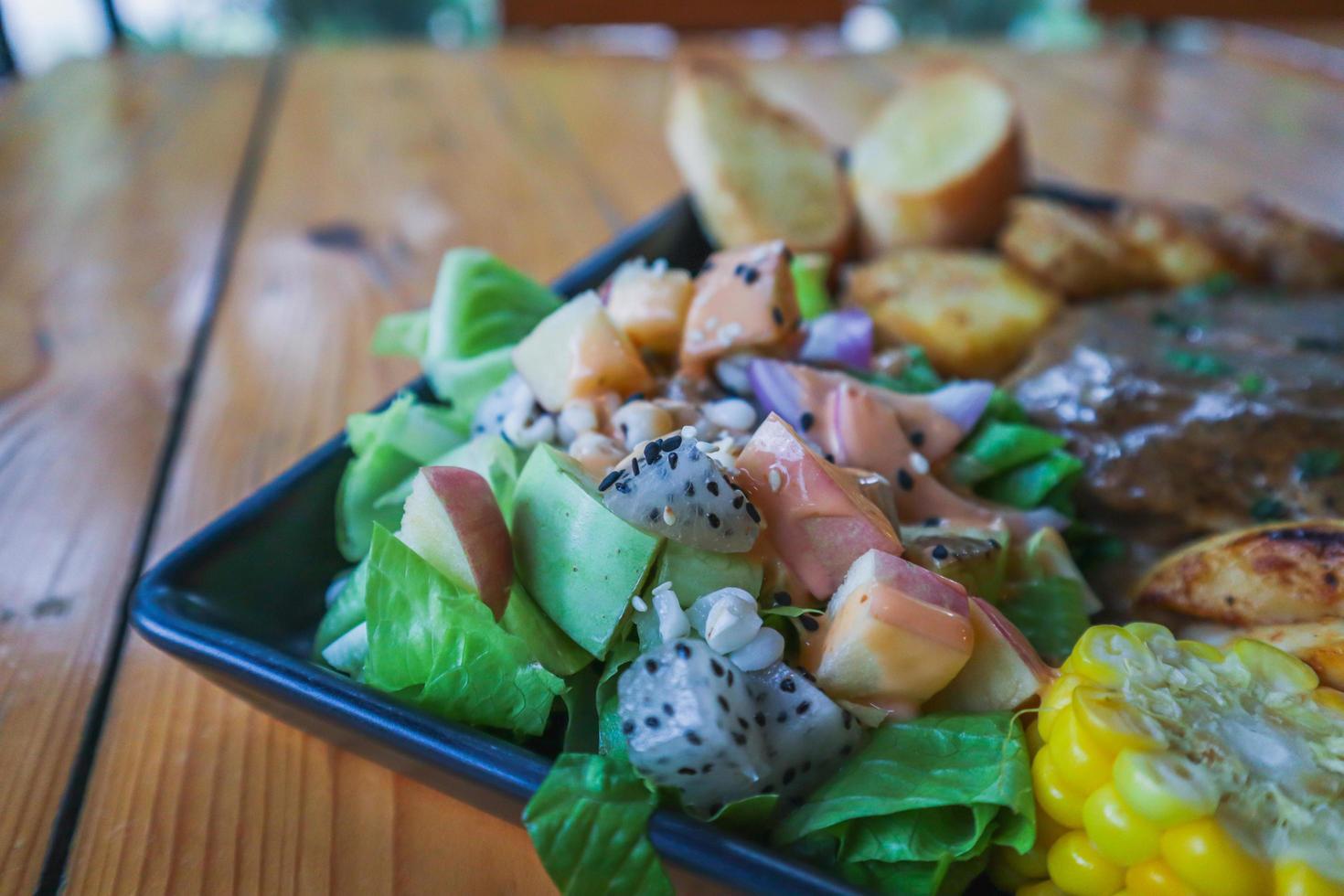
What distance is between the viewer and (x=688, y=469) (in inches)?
42.1

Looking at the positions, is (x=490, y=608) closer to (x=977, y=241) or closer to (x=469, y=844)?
(x=469, y=844)

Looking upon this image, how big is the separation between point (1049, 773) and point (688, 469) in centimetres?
45

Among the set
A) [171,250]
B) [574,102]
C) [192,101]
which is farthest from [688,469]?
[192,101]

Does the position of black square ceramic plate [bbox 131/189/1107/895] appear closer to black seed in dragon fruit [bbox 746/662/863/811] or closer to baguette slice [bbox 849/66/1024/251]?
black seed in dragon fruit [bbox 746/662/863/811]

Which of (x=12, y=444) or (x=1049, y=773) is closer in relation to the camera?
(x=1049, y=773)

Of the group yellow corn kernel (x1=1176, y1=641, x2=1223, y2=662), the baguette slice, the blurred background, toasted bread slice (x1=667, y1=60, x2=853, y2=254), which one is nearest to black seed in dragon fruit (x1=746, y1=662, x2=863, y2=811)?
yellow corn kernel (x1=1176, y1=641, x2=1223, y2=662)

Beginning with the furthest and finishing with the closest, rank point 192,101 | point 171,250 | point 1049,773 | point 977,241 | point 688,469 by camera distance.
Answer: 1. point 192,101
2. point 171,250
3. point 977,241
4. point 688,469
5. point 1049,773

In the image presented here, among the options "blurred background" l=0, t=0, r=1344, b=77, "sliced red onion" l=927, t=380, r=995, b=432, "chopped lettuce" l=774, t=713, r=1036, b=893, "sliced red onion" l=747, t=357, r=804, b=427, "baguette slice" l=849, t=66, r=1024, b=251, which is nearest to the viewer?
"chopped lettuce" l=774, t=713, r=1036, b=893

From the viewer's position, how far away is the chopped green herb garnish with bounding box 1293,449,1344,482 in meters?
1.55

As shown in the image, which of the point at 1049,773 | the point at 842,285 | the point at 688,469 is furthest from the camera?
the point at 842,285

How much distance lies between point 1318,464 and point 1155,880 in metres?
0.94

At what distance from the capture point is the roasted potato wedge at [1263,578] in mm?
1213

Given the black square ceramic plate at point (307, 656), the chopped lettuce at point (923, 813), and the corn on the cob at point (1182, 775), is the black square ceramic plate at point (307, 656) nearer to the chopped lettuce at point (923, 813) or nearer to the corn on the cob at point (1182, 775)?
the chopped lettuce at point (923, 813)

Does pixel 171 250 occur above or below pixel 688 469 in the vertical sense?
below
